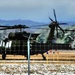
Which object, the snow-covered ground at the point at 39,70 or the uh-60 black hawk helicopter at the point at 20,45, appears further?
the uh-60 black hawk helicopter at the point at 20,45

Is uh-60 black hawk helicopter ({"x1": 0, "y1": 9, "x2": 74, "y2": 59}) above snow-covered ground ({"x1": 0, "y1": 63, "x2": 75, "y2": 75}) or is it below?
above

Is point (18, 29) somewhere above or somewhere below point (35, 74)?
above

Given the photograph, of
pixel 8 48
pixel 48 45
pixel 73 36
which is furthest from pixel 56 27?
pixel 73 36

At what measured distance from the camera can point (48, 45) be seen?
42.0 meters

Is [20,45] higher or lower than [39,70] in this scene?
higher

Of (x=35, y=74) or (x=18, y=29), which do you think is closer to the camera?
(x=35, y=74)

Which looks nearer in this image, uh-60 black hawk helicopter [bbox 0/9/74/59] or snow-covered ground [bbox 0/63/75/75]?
snow-covered ground [bbox 0/63/75/75]

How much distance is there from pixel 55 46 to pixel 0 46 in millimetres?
5864

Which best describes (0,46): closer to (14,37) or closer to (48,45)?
(14,37)

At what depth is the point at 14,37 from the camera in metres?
41.3

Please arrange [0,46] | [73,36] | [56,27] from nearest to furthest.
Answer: [0,46], [56,27], [73,36]

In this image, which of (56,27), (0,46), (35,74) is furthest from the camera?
(56,27)

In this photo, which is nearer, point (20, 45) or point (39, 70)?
point (39, 70)

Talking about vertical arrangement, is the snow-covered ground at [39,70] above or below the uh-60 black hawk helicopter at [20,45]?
below
